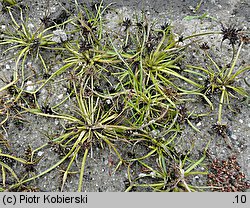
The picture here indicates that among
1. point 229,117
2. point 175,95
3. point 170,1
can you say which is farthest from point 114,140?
point 170,1

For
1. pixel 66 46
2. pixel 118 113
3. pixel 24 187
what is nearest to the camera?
pixel 24 187

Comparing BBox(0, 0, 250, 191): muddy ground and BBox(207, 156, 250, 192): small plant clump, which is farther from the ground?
BBox(0, 0, 250, 191): muddy ground

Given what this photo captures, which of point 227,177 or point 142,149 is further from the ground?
point 142,149

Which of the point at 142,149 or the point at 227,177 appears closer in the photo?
the point at 227,177

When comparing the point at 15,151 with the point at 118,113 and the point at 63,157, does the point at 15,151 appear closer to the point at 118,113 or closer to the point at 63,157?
the point at 63,157
